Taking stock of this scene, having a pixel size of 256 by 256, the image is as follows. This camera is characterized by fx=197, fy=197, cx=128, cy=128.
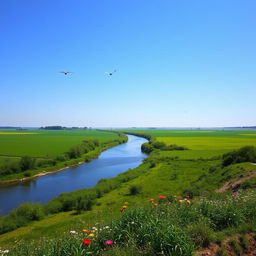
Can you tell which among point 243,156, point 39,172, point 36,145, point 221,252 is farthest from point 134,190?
point 36,145

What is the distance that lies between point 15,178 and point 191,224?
30.7 metres

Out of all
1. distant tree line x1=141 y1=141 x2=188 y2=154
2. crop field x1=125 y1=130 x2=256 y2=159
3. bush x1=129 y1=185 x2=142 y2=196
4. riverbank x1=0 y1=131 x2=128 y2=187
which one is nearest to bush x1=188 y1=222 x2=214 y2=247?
bush x1=129 y1=185 x2=142 y2=196

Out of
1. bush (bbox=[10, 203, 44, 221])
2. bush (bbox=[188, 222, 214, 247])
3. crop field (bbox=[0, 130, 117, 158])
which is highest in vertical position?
bush (bbox=[188, 222, 214, 247])

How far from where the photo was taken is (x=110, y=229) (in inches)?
187

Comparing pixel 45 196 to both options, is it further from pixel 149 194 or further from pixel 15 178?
pixel 149 194

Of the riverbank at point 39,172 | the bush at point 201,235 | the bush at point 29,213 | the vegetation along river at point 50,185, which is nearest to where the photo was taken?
the bush at point 201,235

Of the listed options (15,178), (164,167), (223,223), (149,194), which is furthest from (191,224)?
(15,178)

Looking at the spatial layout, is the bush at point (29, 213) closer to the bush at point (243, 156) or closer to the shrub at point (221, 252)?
the shrub at point (221, 252)

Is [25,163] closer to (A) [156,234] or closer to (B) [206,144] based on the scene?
(A) [156,234]

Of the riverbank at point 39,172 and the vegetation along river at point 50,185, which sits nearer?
the vegetation along river at point 50,185

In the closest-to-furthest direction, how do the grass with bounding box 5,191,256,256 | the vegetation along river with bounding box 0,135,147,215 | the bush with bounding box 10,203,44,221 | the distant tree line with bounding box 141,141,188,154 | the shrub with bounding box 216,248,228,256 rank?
the grass with bounding box 5,191,256,256
the shrub with bounding box 216,248,228,256
the bush with bounding box 10,203,44,221
the vegetation along river with bounding box 0,135,147,215
the distant tree line with bounding box 141,141,188,154

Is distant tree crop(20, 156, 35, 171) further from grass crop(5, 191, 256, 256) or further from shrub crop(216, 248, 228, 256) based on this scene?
shrub crop(216, 248, 228, 256)

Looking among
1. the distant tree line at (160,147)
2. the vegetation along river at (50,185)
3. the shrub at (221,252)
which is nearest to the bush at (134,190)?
the vegetation along river at (50,185)

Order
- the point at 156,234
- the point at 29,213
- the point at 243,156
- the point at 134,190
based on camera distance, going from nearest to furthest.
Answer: the point at 156,234 < the point at 29,213 < the point at 134,190 < the point at 243,156
